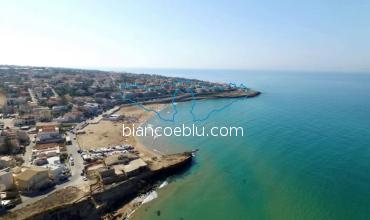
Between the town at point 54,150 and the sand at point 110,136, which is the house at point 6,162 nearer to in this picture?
the town at point 54,150

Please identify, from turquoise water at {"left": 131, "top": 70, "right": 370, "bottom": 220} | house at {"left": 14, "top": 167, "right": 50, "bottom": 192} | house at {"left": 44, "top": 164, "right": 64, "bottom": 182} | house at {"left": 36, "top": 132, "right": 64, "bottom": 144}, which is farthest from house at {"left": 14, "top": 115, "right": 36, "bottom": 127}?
house at {"left": 14, "top": 167, "right": 50, "bottom": 192}

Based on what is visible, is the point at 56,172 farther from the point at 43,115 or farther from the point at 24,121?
the point at 43,115

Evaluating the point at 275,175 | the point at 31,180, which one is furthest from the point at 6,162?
the point at 275,175

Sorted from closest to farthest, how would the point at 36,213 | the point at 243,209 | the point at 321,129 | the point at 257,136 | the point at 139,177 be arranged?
the point at 36,213, the point at 243,209, the point at 139,177, the point at 257,136, the point at 321,129

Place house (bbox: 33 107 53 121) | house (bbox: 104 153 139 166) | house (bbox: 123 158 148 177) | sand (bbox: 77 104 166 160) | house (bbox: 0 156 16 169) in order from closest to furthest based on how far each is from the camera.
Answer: house (bbox: 123 158 148 177) < house (bbox: 0 156 16 169) < house (bbox: 104 153 139 166) < sand (bbox: 77 104 166 160) < house (bbox: 33 107 53 121)

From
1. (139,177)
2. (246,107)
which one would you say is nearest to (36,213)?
(139,177)

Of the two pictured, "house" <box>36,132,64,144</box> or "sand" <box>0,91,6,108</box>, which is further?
"sand" <box>0,91,6,108</box>

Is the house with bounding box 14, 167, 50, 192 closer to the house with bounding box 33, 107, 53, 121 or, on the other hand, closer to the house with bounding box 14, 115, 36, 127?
the house with bounding box 14, 115, 36, 127

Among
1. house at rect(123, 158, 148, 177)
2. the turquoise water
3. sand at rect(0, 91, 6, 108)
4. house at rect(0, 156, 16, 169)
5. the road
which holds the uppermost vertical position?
sand at rect(0, 91, 6, 108)

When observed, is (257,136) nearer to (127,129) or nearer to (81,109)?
(127,129)
